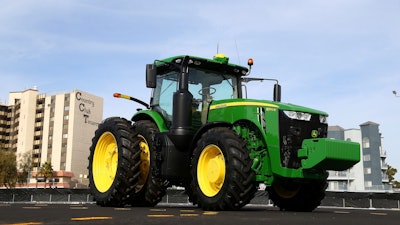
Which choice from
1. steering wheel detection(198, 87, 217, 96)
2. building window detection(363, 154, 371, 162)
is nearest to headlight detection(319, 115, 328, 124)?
steering wheel detection(198, 87, 217, 96)

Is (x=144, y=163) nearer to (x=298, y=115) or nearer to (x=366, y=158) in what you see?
(x=298, y=115)

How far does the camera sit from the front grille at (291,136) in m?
7.61

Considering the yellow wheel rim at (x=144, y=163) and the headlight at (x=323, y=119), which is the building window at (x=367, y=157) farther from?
the yellow wheel rim at (x=144, y=163)

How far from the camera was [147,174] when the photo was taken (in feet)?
30.7

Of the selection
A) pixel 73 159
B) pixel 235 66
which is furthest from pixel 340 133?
pixel 235 66

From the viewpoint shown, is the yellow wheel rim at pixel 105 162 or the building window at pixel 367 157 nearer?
the yellow wheel rim at pixel 105 162

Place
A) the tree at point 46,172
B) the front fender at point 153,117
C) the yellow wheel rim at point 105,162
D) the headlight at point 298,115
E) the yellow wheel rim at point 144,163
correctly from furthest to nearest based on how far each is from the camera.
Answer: the tree at point 46,172 < the yellow wheel rim at point 105,162 < the yellow wheel rim at point 144,163 < the front fender at point 153,117 < the headlight at point 298,115

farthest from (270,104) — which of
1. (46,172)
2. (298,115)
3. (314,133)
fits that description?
(46,172)

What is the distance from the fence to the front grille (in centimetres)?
938

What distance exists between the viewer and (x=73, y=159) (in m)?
110

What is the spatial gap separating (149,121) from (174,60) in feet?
4.74

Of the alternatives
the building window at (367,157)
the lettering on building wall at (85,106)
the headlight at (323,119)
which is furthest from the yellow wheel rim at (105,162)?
the lettering on building wall at (85,106)

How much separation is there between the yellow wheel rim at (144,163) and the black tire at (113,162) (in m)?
0.43

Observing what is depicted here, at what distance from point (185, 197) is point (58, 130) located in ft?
322
